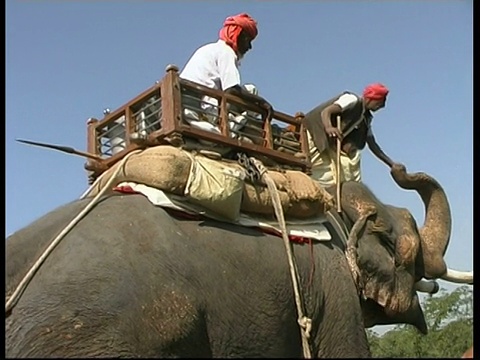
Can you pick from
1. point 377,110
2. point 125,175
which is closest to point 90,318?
point 125,175

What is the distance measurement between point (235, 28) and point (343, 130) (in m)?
0.89

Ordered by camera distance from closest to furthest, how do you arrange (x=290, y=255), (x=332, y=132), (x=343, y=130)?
1. (x=290, y=255)
2. (x=332, y=132)
3. (x=343, y=130)

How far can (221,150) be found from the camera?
13.4 feet

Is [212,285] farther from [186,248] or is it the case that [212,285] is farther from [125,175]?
[125,175]

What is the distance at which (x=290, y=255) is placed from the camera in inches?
154

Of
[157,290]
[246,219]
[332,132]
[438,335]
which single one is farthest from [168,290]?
[438,335]

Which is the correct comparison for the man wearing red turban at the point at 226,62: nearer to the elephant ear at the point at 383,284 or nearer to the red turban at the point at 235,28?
the red turban at the point at 235,28

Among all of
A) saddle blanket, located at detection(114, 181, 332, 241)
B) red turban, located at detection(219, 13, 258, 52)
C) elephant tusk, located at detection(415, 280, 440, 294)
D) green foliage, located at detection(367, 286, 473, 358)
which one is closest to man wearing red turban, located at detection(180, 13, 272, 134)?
red turban, located at detection(219, 13, 258, 52)

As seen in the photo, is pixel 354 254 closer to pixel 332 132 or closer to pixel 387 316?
pixel 387 316

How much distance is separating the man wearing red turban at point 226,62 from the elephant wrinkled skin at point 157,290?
719 millimetres

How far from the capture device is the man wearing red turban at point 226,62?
4.27m

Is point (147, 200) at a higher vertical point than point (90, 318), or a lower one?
higher

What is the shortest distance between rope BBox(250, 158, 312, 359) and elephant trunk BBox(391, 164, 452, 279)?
126 cm

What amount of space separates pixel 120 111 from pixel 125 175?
0.52m
